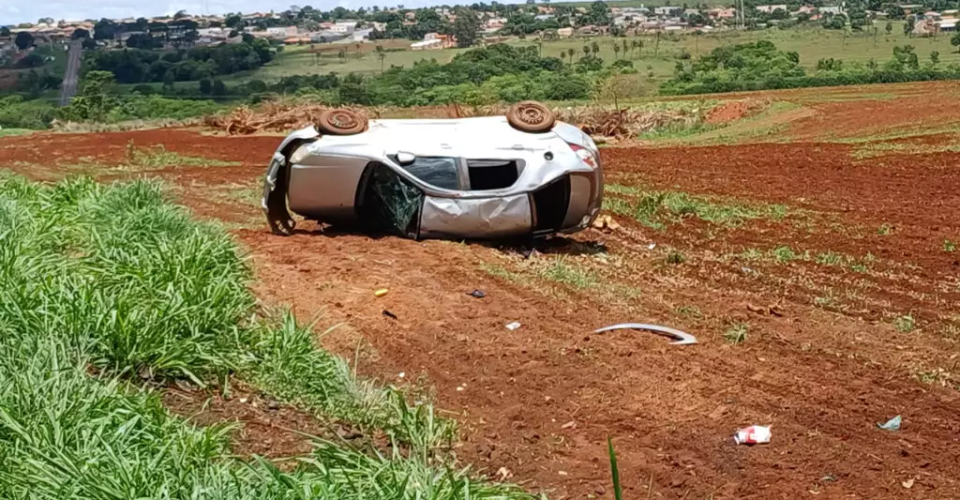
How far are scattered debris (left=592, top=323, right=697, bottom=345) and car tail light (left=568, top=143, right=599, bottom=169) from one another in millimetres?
2795

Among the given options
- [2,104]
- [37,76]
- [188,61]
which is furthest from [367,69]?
[2,104]

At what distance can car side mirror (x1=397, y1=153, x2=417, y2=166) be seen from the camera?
10.2 metres

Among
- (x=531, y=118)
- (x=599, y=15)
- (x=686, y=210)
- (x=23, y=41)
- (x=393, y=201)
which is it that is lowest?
(x=599, y=15)

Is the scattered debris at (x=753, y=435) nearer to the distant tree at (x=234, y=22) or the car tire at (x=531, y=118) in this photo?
the car tire at (x=531, y=118)

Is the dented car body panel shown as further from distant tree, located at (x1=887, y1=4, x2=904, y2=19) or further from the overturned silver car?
distant tree, located at (x1=887, y1=4, x2=904, y2=19)

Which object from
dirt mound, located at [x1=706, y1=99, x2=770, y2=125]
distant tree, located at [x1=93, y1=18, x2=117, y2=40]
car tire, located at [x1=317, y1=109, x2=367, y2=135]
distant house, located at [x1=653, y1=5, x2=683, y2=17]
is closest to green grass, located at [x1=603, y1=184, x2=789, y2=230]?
car tire, located at [x1=317, y1=109, x2=367, y2=135]

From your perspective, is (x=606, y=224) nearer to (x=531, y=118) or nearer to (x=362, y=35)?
(x=531, y=118)

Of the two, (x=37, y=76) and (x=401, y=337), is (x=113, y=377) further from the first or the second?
(x=37, y=76)

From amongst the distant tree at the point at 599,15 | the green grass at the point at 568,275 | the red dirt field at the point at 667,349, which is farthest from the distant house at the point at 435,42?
the green grass at the point at 568,275

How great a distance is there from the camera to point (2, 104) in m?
55.2

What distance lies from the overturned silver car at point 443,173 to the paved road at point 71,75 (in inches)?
1849

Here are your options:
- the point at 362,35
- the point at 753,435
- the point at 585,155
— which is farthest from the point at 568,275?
the point at 362,35

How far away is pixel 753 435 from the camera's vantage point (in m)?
5.81

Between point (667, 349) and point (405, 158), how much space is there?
12.1ft
